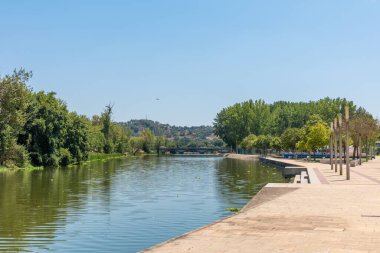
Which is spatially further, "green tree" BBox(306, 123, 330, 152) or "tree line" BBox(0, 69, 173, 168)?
"green tree" BBox(306, 123, 330, 152)

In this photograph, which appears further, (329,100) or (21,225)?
(329,100)

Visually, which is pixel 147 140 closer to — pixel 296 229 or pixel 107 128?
pixel 107 128

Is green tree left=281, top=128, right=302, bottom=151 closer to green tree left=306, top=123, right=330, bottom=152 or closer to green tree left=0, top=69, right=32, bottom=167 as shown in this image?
green tree left=306, top=123, right=330, bottom=152

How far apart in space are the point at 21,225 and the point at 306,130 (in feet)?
243

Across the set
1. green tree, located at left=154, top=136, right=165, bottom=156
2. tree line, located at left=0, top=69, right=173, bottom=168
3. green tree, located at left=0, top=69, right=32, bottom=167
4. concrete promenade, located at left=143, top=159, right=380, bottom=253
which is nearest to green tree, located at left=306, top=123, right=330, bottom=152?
tree line, located at left=0, top=69, right=173, bottom=168

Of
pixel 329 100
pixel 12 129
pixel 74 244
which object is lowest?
pixel 74 244

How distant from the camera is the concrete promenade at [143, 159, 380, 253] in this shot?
1033 centimetres

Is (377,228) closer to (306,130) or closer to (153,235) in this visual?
(153,235)

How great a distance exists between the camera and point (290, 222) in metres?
13.9

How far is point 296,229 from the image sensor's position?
12.6 meters

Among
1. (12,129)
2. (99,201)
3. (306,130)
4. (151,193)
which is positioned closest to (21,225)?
(99,201)

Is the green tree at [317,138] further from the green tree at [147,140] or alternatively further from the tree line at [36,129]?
the green tree at [147,140]

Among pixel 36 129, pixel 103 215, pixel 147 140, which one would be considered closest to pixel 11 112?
pixel 36 129

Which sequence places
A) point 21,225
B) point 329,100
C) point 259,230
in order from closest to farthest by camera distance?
point 259,230, point 21,225, point 329,100
